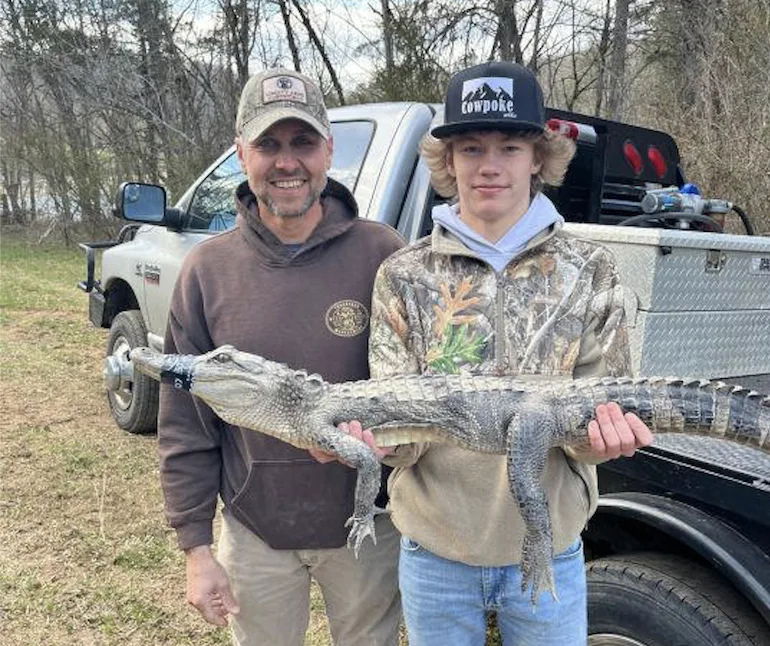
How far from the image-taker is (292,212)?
230 cm

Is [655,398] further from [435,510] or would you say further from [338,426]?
[338,426]

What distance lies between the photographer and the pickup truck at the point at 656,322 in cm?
223

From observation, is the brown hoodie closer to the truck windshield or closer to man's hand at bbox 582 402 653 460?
man's hand at bbox 582 402 653 460

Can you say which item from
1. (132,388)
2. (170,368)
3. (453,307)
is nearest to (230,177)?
(132,388)

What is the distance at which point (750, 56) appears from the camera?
33.6 ft

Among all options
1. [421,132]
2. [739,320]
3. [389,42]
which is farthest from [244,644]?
[389,42]

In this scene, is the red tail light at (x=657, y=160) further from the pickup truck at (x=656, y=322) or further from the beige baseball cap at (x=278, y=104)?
the beige baseball cap at (x=278, y=104)

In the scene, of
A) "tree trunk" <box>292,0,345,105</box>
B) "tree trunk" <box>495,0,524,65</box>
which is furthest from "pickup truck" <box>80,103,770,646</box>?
"tree trunk" <box>292,0,345,105</box>

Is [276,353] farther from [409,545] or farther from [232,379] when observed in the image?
[409,545]

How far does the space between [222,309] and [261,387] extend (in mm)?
370

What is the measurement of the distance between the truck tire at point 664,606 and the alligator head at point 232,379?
1209 mm

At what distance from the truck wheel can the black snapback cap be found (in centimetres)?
463

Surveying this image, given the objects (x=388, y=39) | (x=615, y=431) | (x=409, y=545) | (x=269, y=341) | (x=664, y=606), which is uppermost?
(x=388, y=39)

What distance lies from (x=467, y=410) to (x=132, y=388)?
5.08 metres
